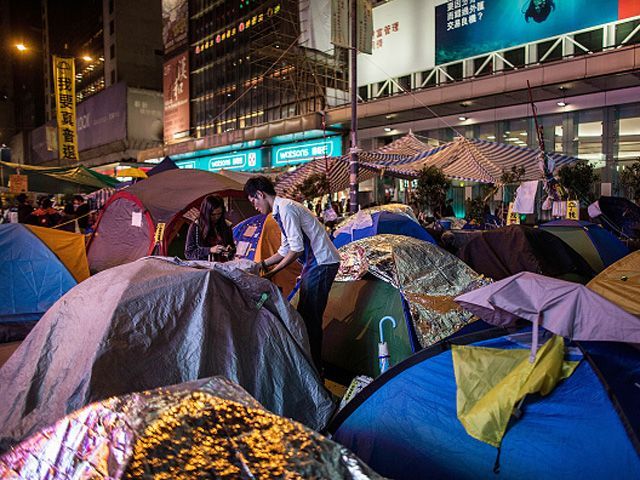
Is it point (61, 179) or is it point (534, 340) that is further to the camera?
point (61, 179)

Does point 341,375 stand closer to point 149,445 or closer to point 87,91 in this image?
point 149,445

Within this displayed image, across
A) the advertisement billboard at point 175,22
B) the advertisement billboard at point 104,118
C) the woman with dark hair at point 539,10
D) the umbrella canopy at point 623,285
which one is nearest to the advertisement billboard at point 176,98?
the advertisement billboard at point 175,22

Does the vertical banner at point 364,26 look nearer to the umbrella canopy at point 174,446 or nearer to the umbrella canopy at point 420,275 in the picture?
the umbrella canopy at point 420,275

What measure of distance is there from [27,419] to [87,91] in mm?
68034

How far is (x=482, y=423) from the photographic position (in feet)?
8.36

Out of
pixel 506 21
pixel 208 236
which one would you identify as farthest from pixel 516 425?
pixel 506 21

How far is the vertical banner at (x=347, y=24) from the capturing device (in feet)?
34.6

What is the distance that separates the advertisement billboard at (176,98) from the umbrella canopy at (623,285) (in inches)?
1504

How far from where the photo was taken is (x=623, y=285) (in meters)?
3.76

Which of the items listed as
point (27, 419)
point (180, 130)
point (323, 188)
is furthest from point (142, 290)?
point (180, 130)

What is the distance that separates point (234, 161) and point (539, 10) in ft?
57.9

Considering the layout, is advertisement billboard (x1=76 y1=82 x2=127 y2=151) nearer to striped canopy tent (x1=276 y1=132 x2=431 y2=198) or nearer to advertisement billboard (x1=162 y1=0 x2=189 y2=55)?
advertisement billboard (x1=162 y1=0 x2=189 y2=55)

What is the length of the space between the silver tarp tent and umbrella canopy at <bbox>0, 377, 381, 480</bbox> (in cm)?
170

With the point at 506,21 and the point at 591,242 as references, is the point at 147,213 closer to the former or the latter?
the point at 591,242
